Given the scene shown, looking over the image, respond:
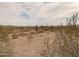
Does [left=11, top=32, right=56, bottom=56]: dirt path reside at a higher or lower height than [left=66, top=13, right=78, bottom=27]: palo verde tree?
lower

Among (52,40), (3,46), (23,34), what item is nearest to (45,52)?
(52,40)

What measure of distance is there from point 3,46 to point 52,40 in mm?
504

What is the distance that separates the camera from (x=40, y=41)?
1969mm

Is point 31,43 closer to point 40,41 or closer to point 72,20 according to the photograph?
point 40,41

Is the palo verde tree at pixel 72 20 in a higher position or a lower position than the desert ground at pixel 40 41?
higher

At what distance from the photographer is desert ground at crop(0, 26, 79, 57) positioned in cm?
196

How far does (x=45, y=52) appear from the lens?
1987 mm

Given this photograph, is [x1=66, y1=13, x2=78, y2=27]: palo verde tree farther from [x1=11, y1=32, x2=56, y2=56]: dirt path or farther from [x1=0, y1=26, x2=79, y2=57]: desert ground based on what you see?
[x1=11, y1=32, x2=56, y2=56]: dirt path

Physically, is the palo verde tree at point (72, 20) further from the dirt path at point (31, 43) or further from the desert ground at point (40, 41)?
the dirt path at point (31, 43)

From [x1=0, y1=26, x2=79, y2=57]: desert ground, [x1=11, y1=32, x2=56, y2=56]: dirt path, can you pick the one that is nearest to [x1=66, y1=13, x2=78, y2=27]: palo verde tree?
[x1=0, y1=26, x2=79, y2=57]: desert ground

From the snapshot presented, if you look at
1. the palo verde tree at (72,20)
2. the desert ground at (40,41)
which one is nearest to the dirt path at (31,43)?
the desert ground at (40,41)

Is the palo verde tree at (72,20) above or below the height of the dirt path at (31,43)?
above

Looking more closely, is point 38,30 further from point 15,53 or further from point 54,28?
point 15,53

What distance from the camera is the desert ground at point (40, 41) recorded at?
1965 mm
